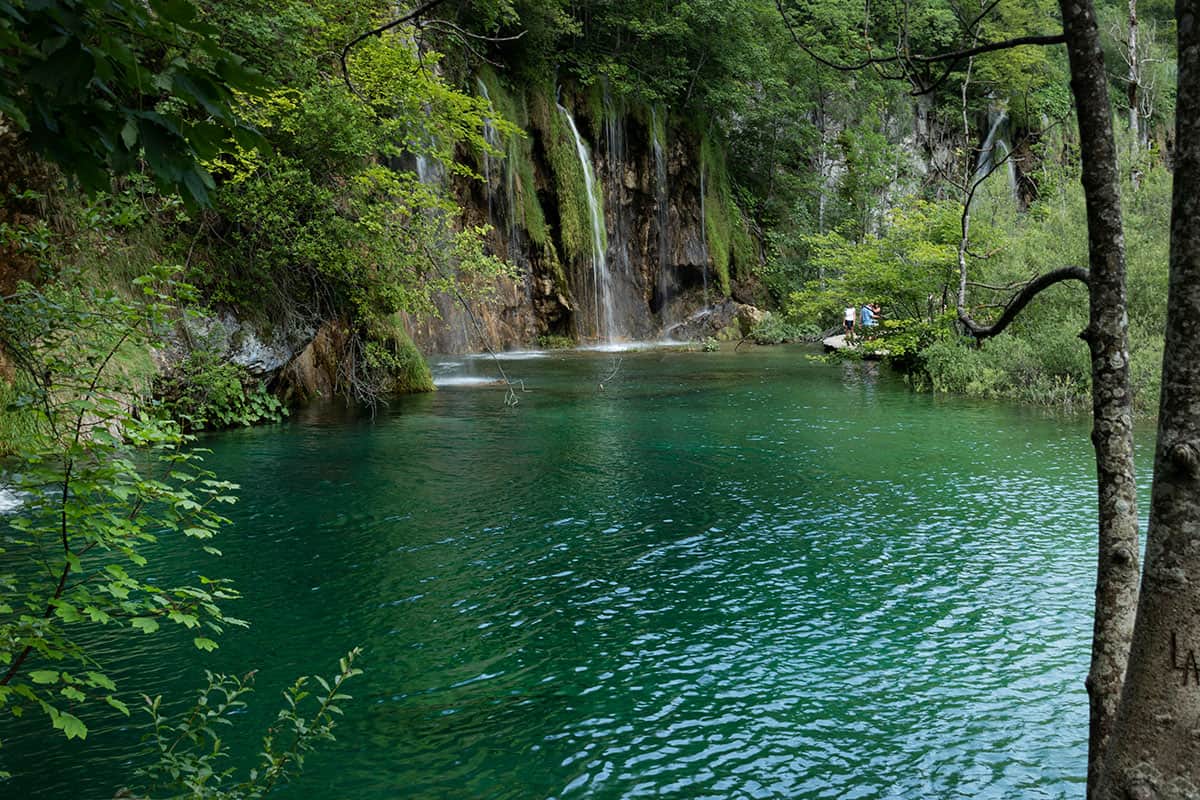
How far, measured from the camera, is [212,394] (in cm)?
1145

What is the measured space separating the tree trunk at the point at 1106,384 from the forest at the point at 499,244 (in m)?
0.01

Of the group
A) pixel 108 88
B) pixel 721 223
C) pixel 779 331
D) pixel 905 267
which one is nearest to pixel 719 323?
pixel 779 331

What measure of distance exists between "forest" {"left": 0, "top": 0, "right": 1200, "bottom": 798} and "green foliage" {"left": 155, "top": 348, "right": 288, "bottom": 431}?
0.17 meters

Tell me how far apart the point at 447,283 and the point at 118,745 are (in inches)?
480

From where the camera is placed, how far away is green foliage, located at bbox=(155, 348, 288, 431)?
20.2 feet

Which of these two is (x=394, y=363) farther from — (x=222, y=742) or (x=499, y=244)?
(x=499, y=244)

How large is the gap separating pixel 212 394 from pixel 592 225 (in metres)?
27.4

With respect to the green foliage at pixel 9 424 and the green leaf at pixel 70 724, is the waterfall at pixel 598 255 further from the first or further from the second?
the green leaf at pixel 70 724

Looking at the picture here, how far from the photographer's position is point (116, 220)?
4.65m

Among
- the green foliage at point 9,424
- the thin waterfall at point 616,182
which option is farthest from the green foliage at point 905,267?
the green foliage at point 9,424

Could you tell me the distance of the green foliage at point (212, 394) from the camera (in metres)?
6.14

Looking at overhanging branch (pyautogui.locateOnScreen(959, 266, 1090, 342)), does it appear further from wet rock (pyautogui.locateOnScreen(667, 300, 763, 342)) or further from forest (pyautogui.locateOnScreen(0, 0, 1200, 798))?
wet rock (pyautogui.locateOnScreen(667, 300, 763, 342))

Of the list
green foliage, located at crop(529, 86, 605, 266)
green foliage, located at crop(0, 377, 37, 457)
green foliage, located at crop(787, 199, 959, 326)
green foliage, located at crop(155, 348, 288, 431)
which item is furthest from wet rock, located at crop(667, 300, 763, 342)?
green foliage, located at crop(0, 377, 37, 457)

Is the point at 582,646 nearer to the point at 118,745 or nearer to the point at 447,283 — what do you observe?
the point at 118,745
